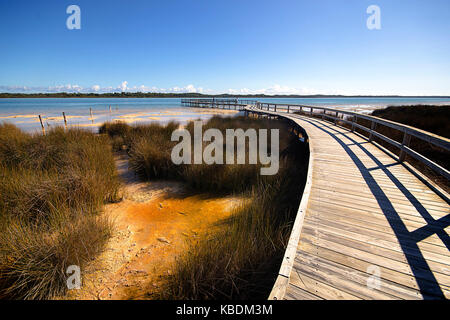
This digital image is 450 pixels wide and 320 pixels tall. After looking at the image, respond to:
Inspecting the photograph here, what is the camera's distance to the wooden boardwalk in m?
1.76

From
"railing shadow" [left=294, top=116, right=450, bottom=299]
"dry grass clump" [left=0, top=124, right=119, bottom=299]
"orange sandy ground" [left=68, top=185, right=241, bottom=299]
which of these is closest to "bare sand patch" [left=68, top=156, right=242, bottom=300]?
"orange sandy ground" [left=68, top=185, right=241, bottom=299]

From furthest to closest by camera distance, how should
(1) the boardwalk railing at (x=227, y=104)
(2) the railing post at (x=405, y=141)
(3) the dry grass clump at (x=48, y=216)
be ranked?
(1) the boardwalk railing at (x=227, y=104)
(2) the railing post at (x=405, y=141)
(3) the dry grass clump at (x=48, y=216)

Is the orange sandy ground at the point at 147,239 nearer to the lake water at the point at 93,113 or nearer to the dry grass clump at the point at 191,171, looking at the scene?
the dry grass clump at the point at 191,171

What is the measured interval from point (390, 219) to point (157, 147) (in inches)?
264

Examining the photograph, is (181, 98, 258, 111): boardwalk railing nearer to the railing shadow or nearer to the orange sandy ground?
the orange sandy ground

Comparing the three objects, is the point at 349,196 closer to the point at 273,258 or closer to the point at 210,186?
the point at 273,258

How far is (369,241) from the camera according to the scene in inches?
92.4

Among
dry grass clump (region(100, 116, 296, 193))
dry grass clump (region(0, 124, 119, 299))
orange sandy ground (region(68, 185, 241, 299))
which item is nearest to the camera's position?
dry grass clump (region(0, 124, 119, 299))

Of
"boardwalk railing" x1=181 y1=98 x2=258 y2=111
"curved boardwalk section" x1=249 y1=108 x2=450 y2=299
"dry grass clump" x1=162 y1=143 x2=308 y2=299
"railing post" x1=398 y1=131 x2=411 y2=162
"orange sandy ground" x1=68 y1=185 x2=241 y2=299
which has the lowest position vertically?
"orange sandy ground" x1=68 y1=185 x2=241 y2=299

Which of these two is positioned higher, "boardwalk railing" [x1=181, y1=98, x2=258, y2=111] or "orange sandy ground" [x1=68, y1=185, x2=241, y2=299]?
"boardwalk railing" [x1=181, y1=98, x2=258, y2=111]

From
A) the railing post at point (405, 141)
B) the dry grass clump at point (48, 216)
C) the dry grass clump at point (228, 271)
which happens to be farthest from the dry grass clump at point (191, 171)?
the railing post at point (405, 141)

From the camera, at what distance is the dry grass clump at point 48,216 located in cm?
251

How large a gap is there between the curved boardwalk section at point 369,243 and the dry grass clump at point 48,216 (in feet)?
9.51
